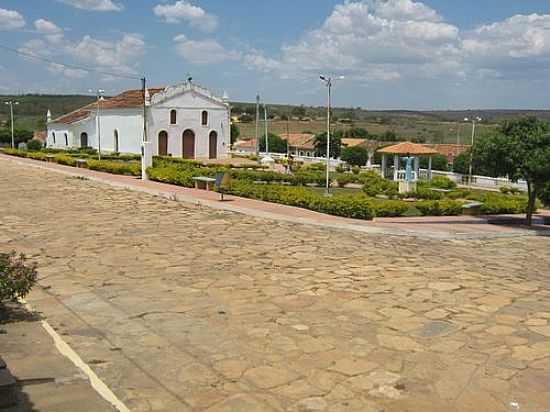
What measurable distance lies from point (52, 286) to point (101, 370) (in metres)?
2.93

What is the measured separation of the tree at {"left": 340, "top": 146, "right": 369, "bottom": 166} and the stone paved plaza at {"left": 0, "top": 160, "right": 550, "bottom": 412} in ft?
139

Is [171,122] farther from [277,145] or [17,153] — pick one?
[277,145]

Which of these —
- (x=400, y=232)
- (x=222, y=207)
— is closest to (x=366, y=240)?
(x=400, y=232)

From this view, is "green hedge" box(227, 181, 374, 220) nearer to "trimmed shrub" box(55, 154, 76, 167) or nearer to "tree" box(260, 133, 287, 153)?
"trimmed shrub" box(55, 154, 76, 167)

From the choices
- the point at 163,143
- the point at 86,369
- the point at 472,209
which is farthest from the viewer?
the point at 163,143

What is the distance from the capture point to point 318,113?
178250 mm

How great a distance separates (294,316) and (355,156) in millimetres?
48713

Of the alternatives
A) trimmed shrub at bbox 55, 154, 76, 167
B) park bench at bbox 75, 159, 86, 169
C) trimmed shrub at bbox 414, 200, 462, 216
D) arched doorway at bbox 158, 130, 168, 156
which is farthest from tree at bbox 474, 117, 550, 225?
arched doorway at bbox 158, 130, 168, 156

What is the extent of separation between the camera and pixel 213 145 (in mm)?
45781

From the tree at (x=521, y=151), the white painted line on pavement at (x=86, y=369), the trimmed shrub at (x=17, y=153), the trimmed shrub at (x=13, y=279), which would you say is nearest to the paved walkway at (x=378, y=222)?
the tree at (x=521, y=151)

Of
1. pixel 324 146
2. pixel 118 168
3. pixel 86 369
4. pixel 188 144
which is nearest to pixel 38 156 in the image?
pixel 118 168

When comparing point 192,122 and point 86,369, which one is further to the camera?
point 192,122

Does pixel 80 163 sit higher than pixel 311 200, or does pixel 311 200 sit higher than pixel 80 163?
pixel 80 163

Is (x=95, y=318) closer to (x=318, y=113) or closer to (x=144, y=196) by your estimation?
(x=144, y=196)
